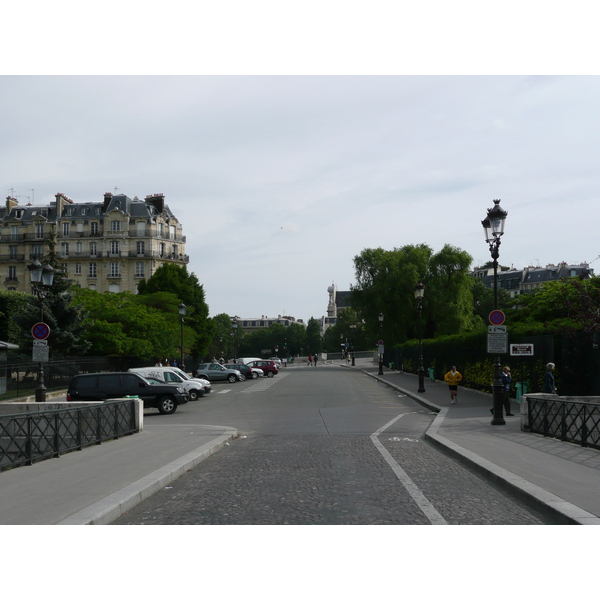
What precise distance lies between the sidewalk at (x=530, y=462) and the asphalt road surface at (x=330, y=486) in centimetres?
26

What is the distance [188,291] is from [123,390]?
179 feet

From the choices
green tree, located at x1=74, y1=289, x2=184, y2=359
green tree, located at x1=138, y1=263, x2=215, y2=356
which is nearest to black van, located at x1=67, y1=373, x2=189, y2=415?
green tree, located at x1=74, y1=289, x2=184, y2=359

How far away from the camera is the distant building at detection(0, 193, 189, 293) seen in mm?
95250

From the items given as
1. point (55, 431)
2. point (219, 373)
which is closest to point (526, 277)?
point (219, 373)

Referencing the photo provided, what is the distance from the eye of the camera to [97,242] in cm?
9612

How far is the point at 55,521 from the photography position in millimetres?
7367

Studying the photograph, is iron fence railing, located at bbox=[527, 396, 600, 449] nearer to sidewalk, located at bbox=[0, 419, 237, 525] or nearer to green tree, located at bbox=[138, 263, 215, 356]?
sidewalk, located at bbox=[0, 419, 237, 525]

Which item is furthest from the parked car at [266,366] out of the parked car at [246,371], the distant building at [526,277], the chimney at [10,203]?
the distant building at [526,277]

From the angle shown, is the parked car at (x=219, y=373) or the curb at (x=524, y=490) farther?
the parked car at (x=219, y=373)

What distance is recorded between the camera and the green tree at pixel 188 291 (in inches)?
3076

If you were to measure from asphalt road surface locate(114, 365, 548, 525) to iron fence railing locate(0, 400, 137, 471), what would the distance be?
2.89m

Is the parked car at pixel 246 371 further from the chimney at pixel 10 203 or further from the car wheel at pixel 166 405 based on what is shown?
the chimney at pixel 10 203

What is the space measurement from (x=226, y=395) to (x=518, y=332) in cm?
1654

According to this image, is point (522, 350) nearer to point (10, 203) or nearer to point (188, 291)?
point (188, 291)
